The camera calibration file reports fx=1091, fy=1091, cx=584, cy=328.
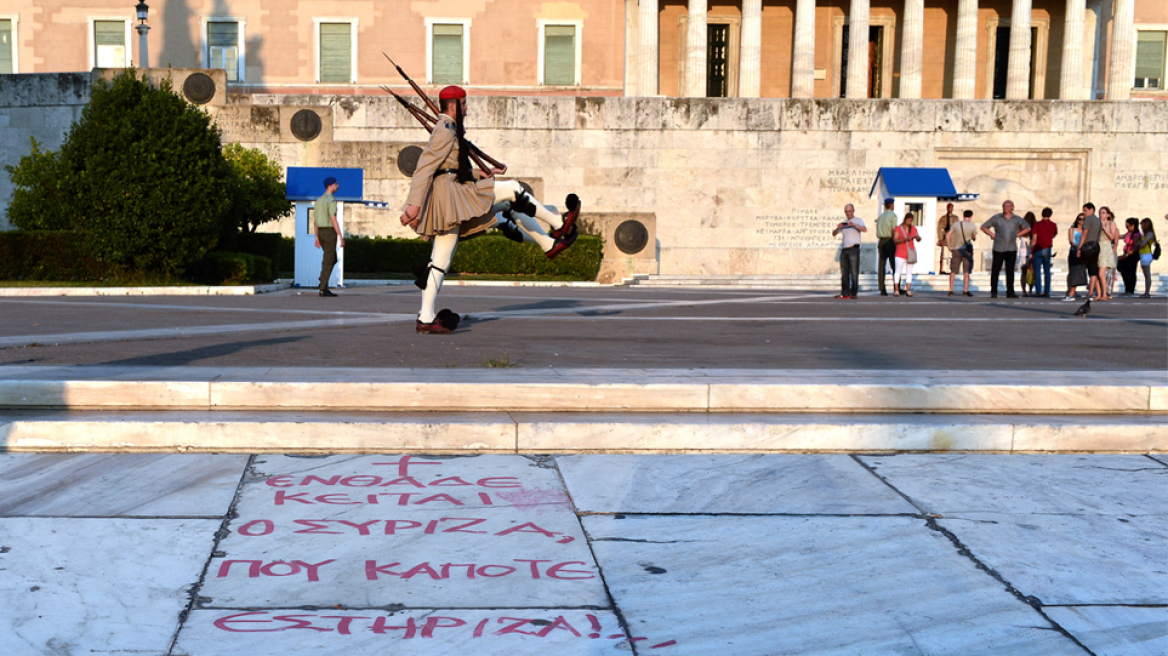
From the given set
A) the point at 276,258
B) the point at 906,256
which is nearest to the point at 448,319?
the point at 906,256

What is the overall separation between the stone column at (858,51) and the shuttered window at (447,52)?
15.9 metres

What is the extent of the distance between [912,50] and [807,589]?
127ft

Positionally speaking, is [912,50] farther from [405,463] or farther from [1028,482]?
[405,463]

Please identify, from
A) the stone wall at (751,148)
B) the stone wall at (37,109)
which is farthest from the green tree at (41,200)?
the stone wall at (37,109)

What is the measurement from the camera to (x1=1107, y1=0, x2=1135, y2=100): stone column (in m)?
40.8

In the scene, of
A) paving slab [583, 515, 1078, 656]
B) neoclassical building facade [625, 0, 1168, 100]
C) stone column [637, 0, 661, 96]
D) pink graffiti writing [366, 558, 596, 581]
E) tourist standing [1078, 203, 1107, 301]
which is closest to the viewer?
paving slab [583, 515, 1078, 656]

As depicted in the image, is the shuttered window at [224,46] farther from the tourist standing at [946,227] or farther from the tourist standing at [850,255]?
the tourist standing at [850,255]

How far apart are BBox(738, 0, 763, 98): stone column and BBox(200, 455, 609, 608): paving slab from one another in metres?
34.1

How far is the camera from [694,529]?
430 centimetres

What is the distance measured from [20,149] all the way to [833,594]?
36.5m

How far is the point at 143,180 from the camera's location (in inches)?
739

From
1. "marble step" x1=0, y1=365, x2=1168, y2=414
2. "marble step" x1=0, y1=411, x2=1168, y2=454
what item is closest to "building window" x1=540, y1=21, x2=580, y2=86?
"marble step" x1=0, y1=365, x2=1168, y2=414

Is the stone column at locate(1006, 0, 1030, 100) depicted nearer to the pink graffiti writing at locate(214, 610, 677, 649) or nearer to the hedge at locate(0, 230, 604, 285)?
the hedge at locate(0, 230, 604, 285)

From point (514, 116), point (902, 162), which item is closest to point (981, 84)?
point (902, 162)
